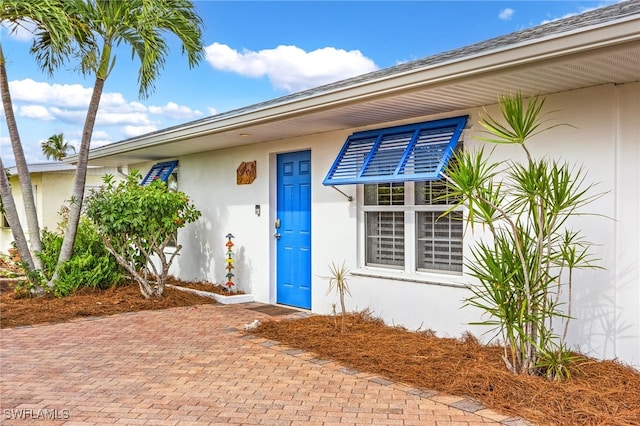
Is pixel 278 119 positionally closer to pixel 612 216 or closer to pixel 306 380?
pixel 306 380

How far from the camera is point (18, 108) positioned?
8914 mm

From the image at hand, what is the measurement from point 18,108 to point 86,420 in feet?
22.5

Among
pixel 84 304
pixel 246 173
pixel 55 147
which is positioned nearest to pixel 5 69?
pixel 84 304

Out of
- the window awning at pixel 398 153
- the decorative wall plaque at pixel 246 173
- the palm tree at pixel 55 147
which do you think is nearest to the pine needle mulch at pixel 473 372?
the window awning at pixel 398 153

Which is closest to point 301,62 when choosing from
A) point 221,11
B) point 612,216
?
point 221,11

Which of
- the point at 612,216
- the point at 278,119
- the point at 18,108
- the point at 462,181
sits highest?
the point at 18,108

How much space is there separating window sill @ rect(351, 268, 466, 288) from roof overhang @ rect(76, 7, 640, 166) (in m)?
1.74

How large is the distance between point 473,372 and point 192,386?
88.9 inches

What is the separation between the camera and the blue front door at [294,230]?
7848mm

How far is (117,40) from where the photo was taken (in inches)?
342

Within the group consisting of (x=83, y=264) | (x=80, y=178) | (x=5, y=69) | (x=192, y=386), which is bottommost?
(x=192, y=386)

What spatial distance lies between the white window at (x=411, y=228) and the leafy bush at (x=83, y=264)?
4.65 m

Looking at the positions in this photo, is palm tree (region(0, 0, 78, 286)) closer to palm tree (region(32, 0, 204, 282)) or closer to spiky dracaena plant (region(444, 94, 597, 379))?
palm tree (region(32, 0, 204, 282))

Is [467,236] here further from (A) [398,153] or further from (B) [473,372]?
(B) [473,372]
